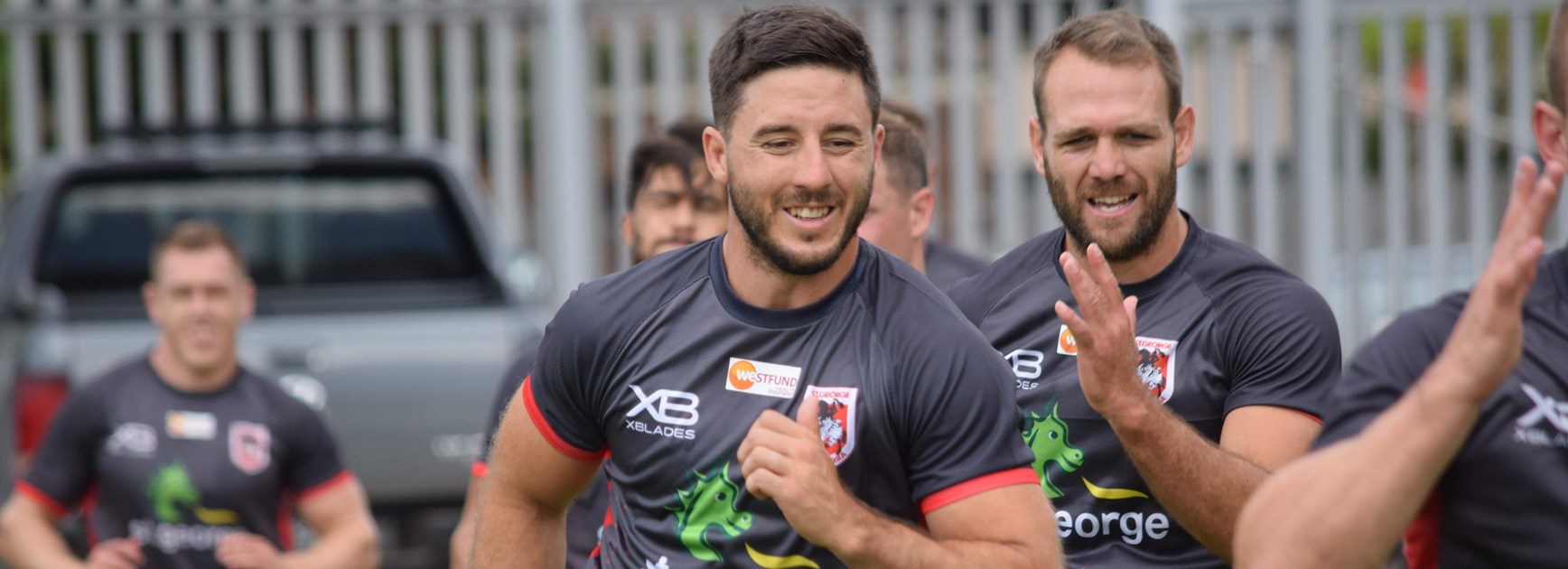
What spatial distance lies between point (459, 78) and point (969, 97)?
8.53ft

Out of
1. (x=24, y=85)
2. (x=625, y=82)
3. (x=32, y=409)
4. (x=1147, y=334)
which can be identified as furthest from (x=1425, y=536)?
(x=24, y=85)

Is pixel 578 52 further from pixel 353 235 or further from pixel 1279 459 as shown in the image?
pixel 1279 459

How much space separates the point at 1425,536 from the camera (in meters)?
2.74

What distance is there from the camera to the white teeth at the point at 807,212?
3166 mm

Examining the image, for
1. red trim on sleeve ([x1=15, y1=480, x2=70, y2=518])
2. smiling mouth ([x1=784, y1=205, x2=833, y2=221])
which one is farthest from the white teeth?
red trim on sleeve ([x1=15, y1=480, x2=70, y2=518])

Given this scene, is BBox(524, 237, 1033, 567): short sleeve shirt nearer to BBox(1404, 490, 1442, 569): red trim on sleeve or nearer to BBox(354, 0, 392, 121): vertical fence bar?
BBox(1404, 490, 1442, 569): red trim on sleeve

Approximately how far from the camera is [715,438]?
3.16m

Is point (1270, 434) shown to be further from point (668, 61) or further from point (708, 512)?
point (668, 61)

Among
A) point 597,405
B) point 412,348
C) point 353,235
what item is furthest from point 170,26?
point 597,405

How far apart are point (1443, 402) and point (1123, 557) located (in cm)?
125

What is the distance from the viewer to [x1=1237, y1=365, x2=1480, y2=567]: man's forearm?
2.47 meters

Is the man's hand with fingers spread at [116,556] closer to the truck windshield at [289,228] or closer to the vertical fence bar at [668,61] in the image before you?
the truck windshield at [289,228]

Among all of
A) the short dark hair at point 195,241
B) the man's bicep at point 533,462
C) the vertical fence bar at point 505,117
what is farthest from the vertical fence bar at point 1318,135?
the man's bicep at point 533,462

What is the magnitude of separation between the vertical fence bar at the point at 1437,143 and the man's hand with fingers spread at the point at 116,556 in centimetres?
562
